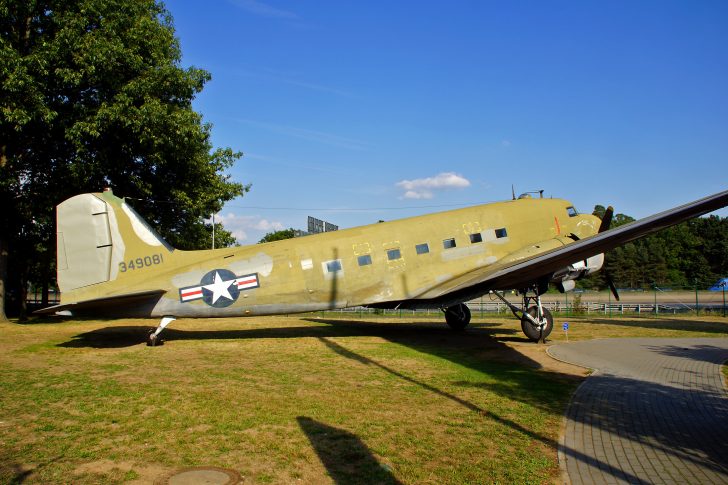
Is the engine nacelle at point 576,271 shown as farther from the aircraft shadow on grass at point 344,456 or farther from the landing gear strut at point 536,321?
the aircraft shadow on grass at point 344,456

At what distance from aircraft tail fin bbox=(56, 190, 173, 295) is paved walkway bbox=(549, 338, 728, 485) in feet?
46.2

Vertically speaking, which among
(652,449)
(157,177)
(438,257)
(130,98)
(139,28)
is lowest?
(652,449)

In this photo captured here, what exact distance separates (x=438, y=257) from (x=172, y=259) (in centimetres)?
953

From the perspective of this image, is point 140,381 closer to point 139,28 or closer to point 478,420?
point 478,420

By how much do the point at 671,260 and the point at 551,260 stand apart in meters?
108

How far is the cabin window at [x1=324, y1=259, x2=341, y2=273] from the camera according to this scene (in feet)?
56.3

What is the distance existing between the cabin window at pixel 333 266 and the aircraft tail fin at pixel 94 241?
5.93 meters

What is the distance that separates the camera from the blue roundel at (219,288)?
16.0m

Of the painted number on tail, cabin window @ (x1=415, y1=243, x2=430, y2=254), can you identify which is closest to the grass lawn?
the painted number on tail

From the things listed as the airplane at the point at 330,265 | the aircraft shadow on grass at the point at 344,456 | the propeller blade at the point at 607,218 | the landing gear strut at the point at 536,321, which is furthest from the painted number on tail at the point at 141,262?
the propeller blade at the point at 607,218

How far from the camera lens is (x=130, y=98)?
23.1m

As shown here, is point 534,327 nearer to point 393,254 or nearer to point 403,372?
point 393,254

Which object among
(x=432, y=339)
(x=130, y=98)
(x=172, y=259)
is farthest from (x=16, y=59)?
(x=432, y=339)

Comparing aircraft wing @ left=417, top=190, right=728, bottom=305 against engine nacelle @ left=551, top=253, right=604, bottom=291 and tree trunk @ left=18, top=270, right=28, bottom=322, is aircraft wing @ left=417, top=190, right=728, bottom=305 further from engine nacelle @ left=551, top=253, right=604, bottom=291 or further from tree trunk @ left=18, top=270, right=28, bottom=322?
tree trunk @ left=18, top=270, right=28, bottom=322
